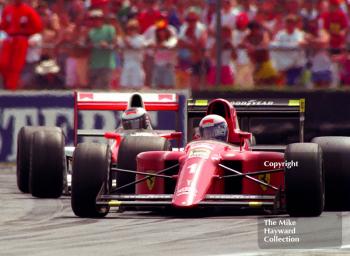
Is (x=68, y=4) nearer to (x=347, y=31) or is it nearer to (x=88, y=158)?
(x=347, y=31)

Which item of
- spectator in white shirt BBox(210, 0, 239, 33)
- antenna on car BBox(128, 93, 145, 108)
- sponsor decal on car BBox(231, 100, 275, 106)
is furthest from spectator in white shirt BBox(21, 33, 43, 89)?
sponsor decal on car BBox(231, 100, 275, 106)

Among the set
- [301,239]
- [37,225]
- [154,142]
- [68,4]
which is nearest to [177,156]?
[154,142]

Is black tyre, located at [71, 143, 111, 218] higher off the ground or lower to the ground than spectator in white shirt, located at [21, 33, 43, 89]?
lower

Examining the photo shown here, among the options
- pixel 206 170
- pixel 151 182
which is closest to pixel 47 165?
pixel 151 182

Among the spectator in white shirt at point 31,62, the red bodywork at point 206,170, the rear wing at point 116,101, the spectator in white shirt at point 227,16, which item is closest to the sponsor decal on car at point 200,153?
the red bodywork at point 206,170

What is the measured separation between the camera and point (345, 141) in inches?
482

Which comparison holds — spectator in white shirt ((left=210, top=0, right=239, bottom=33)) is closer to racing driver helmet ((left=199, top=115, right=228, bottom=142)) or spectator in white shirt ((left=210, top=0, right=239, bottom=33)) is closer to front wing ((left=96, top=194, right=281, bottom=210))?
racing driver helmet ((left=199, top=115, right=228, bottom=142))

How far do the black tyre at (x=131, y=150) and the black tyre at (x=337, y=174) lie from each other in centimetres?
162

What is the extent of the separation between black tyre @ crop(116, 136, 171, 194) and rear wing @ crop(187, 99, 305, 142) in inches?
61.1

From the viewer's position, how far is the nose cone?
35.8 feet

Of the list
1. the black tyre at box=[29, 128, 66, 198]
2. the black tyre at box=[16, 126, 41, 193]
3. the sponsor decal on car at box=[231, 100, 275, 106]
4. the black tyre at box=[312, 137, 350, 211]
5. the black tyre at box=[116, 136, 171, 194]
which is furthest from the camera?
the black tyre at box=[16, 126, 41, 193]

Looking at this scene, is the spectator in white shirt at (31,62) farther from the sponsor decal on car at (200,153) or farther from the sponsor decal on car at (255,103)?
the sponsor decal on car at (200,153)

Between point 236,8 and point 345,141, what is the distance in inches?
347

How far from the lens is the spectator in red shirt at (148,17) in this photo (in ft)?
68.0
